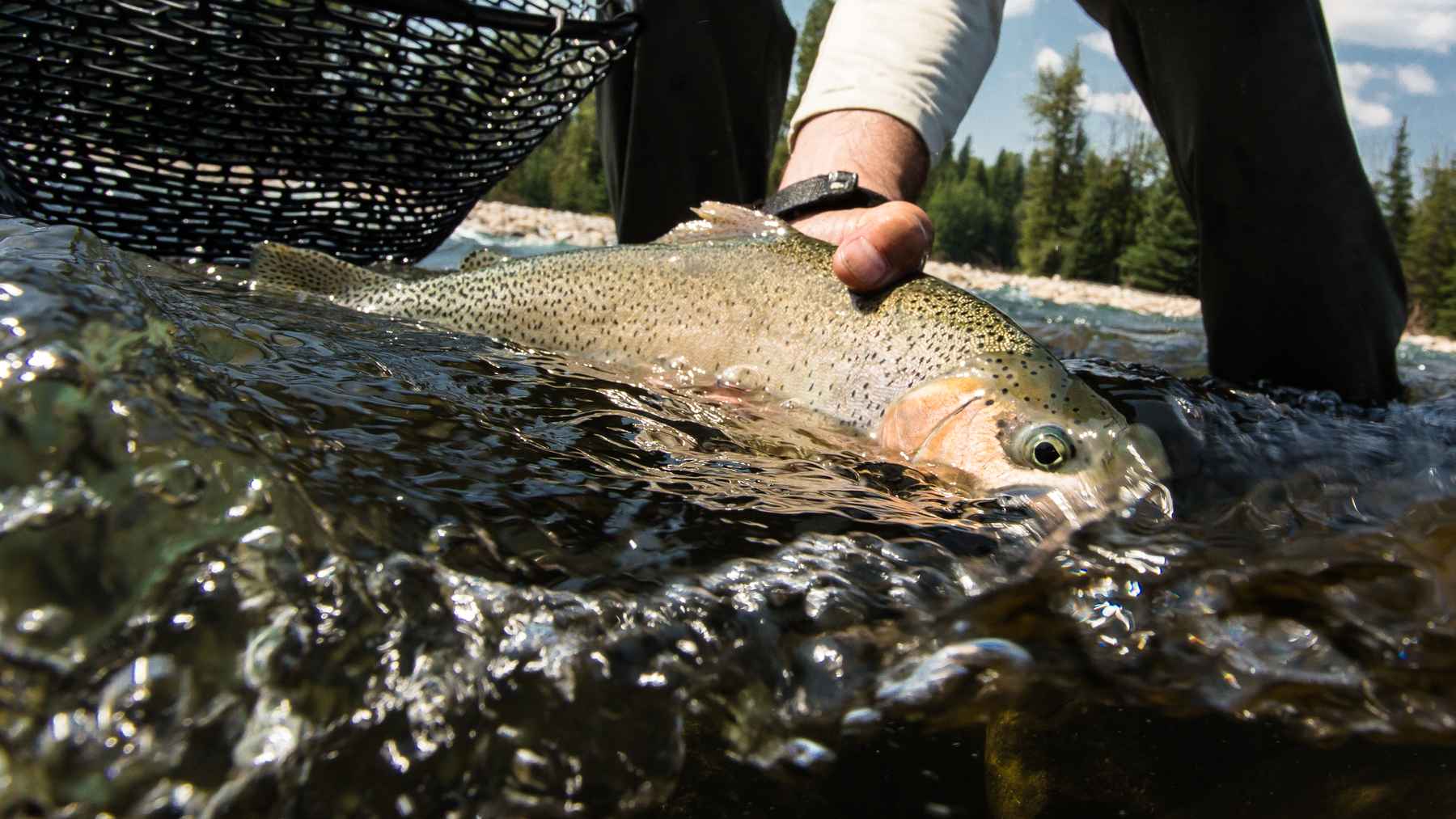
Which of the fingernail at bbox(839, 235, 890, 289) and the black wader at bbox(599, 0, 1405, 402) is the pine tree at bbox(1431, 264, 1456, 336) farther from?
the fingernail at bbox(839, 235, 890, 289)

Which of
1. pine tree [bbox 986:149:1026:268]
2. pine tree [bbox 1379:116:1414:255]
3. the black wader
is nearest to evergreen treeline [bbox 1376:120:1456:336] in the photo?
pine tree [bbox 1379:116:1414:255]

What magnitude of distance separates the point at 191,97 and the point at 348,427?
221cm

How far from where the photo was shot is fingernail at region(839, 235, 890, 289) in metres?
2.26

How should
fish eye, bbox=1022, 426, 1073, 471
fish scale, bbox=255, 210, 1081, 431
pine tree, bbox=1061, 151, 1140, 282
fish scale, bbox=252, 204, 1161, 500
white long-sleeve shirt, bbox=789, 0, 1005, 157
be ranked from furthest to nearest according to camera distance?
pine tree, bbox=1061, 151, 1140, 282
white long-sleeve shirt, bbox=789, 0, 1005, 157
fish scale, bbox=255, 210, 1081, 431
fish scale, bbox=252, 204, 1161, 500
fish eye, bbox=1022, 426, 1073, 471

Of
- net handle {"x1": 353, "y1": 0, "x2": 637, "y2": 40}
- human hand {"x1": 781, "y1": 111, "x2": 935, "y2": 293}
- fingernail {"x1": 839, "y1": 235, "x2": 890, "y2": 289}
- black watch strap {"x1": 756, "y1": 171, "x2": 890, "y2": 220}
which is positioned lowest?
fingernail {"x1": 839, "y1": 235, "x2": 890, "y2": 289}

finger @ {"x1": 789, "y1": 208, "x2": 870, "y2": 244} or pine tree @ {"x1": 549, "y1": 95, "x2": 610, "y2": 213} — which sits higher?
pine tree @ {"x1": 549, "y1": 95, "x2": 610, "y2": 213}

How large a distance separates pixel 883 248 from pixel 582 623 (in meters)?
1.49

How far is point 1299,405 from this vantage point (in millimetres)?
3076

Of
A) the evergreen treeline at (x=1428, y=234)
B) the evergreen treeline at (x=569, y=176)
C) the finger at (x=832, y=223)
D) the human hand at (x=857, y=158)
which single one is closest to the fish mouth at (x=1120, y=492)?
the human hand at (x=857, y=158)

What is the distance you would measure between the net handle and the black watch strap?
2.95 ft

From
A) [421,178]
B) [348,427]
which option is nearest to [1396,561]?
[348,427]

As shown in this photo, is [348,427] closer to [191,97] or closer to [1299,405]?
[191,97]

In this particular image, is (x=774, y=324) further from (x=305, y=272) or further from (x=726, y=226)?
(x=305, y=272)

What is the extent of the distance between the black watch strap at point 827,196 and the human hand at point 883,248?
572 millimetres
